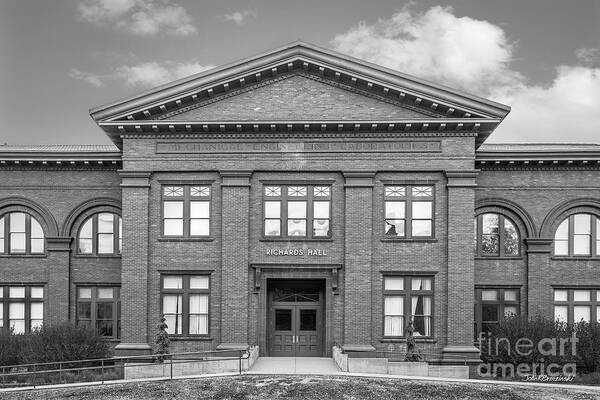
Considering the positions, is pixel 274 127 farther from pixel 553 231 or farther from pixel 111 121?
pixel 553 231

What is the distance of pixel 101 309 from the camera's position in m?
28.7

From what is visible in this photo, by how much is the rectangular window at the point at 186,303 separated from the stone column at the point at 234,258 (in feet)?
3.00

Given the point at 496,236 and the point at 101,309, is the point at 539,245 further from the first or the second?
the point at 101,309

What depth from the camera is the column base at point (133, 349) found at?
2558 centimetres

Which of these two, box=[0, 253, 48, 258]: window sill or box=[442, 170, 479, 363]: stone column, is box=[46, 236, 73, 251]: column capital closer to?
box=[0, 253, 48, 258]: window sill

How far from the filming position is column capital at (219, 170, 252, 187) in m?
26.0

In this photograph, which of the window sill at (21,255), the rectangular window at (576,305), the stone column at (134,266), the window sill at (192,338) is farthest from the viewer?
the window sill at (21,255)

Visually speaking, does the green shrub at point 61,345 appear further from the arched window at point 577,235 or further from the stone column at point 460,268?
the arched window at point 577,235

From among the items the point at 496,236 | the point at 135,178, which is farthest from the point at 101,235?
the point at 496,236

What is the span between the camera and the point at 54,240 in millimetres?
28859

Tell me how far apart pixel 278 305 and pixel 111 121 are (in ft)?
32.5

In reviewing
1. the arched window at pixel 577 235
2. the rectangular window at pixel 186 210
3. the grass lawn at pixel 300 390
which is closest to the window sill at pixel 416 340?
the grass lawn at pixel 300 390

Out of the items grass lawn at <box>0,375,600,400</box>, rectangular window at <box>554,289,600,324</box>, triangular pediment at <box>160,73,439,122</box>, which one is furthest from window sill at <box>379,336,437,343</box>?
triangular pediment at <box>160,73,439,122</box>

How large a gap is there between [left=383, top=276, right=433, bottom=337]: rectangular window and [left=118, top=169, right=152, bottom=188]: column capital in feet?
33.7
